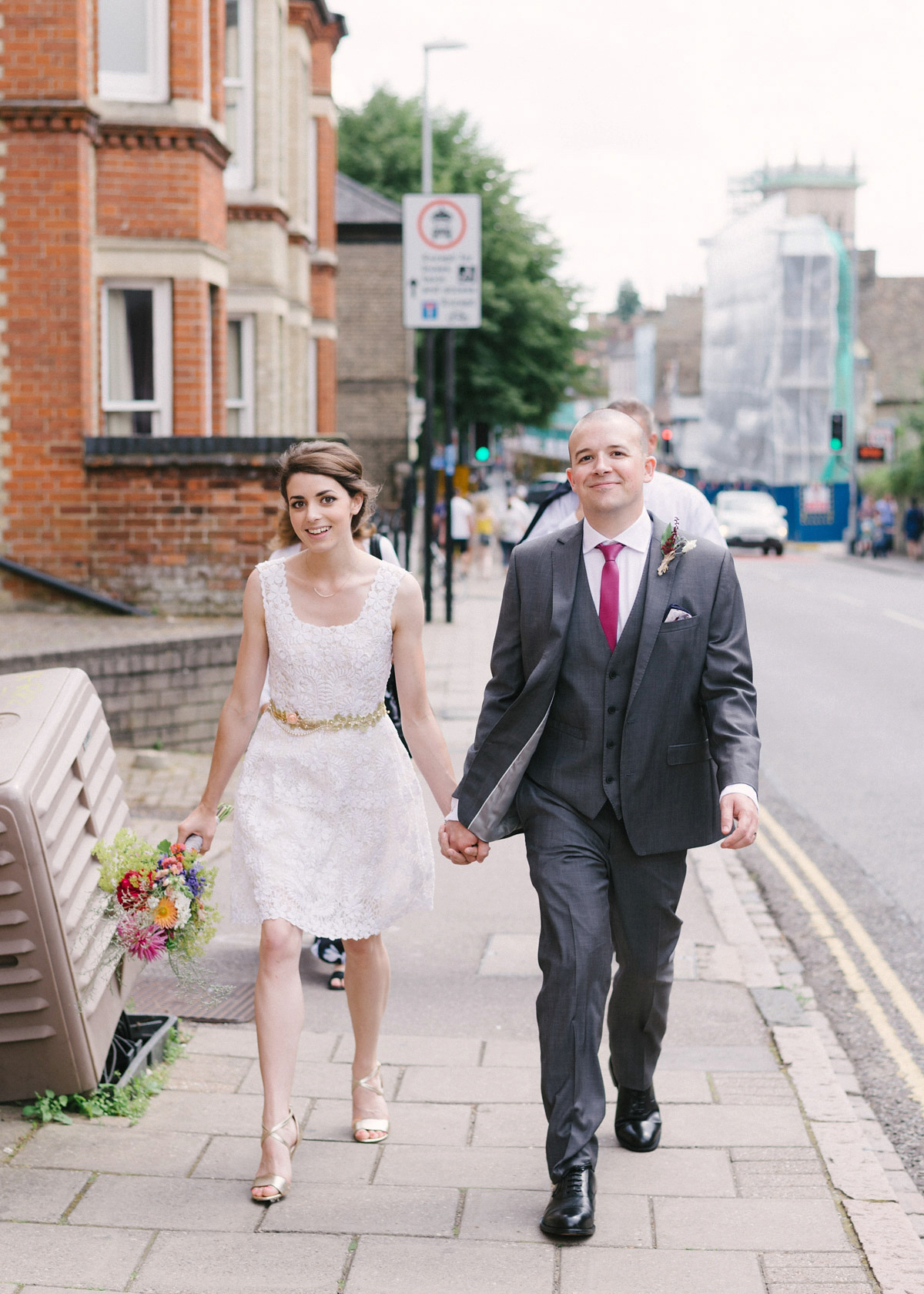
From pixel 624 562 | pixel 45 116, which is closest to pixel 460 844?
pixel 624 562

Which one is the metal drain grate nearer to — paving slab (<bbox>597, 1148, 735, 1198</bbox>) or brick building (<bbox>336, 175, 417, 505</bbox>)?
paving slab (<bbox>597, 1148, 735, 1198</bbox>)

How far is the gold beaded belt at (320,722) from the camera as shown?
4008 mm

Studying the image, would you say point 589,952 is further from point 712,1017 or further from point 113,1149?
point 712,1017

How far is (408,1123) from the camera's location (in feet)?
14.0

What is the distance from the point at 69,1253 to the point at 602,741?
5.45 ft

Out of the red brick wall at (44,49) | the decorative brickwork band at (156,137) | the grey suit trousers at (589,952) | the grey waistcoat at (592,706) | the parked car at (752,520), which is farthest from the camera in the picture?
the parked car at (752,520)

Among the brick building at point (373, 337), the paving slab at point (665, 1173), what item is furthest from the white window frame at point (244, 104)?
the brick building at point (373, 337)

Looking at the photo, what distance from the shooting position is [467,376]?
48.3m

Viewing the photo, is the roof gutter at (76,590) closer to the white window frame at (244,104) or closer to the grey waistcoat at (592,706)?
the white window frame at (244,104)

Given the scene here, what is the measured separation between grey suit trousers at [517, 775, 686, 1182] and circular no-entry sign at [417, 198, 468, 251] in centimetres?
1461

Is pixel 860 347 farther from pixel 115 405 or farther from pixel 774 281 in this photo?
pixel 115 405

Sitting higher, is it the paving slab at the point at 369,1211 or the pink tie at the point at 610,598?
the pink tie at the point at 610,598

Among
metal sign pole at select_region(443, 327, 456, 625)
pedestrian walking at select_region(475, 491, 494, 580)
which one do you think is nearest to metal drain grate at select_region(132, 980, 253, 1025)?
metal sign pole at select_region(443, 327, 456, 625)

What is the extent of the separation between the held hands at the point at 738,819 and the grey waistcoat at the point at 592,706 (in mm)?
273
